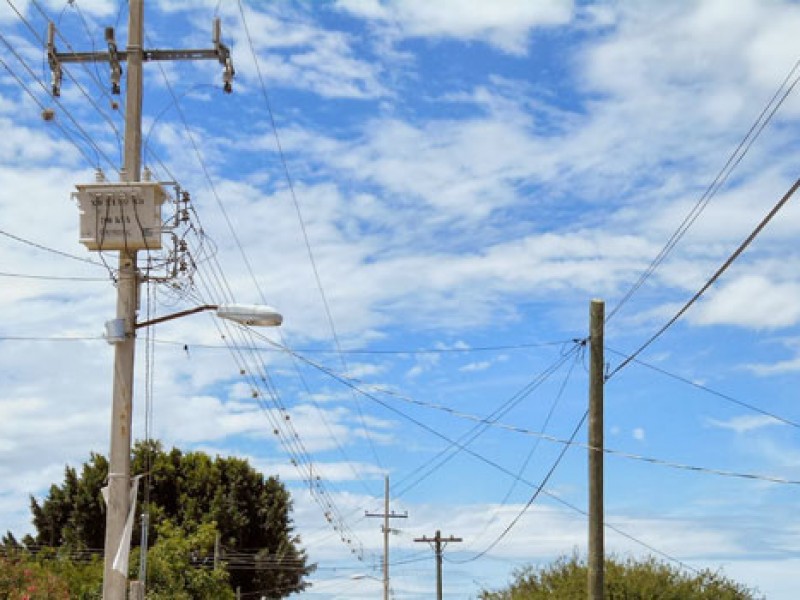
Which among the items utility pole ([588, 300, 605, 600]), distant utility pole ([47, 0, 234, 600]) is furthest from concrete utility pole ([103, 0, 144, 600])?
utility pole ([588, 300, 605, 600])

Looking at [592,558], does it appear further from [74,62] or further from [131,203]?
[74,62]

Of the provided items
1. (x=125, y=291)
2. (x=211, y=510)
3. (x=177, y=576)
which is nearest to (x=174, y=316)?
(x=125, y=291)

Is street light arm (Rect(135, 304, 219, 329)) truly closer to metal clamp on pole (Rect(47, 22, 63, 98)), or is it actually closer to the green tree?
metal clamp on pole (Rect(47, 22, 63, 98))

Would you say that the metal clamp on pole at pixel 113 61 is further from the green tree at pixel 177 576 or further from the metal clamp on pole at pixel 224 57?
the green tree at pixel 177 576

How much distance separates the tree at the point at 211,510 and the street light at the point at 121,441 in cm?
4606

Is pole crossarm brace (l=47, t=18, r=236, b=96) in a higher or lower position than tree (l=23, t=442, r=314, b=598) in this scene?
higher

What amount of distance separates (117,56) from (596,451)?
11123 millimetres

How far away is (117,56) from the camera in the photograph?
2116 centimetres

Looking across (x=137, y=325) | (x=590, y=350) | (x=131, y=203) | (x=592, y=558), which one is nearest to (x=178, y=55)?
(x=131, y=203)

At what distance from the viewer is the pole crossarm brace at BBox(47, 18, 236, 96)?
21.1m

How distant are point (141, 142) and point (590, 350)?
31.1ft

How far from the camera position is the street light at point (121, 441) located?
18.3 m

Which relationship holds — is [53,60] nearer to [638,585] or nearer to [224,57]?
[224,57]

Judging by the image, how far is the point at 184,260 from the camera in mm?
20469
